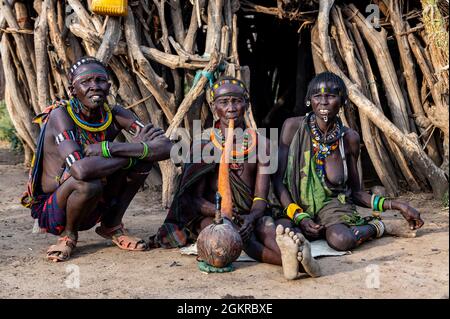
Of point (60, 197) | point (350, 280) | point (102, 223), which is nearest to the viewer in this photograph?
point (350, 280)

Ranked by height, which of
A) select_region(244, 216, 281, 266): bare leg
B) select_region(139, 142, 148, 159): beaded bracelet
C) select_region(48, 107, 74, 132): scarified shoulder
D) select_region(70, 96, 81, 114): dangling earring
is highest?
select_region(70, 96, 81, 114): dangling earring

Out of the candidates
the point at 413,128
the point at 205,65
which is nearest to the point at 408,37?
the point at 413,128

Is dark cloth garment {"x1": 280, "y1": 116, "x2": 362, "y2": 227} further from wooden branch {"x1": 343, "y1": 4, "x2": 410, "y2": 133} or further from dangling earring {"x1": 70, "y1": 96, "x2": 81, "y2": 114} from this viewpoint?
wooden branch {"x1": 343, "y1": 4, "x2": 410, "y2": 133}

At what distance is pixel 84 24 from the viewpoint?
18.1ft

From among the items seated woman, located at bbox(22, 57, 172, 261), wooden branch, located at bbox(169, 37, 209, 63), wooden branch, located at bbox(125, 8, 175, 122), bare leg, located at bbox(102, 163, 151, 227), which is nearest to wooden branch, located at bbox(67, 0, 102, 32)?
wooden branch, located at bbox(125, 8, 175, 122)

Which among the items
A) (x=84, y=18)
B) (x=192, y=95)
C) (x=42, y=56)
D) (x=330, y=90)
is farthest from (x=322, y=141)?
(x=42, y=56)

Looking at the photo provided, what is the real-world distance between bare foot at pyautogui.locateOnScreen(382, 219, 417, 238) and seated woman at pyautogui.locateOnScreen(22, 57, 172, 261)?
1.60m

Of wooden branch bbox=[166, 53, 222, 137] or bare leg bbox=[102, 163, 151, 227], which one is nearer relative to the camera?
bare leg bbox=[102, 163, 151, 227]

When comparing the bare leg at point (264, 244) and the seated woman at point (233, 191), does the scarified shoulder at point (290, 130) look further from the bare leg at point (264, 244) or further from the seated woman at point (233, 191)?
the bare leg at point (264, 244)

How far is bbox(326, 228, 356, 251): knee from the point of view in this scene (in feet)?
12.9

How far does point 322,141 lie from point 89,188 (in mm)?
1573

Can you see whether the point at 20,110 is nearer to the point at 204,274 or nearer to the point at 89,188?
the point at 89,188

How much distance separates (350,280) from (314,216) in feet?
2.91
